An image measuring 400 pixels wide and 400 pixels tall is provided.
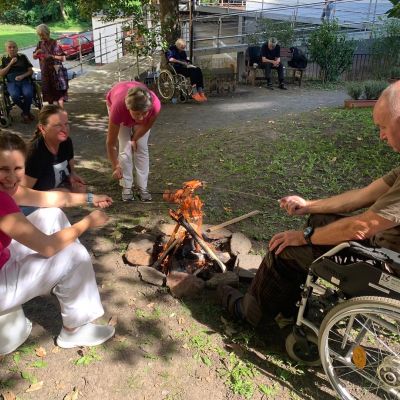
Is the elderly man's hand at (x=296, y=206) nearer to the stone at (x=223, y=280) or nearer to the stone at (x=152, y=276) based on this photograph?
the stone at (x=223, y=280)

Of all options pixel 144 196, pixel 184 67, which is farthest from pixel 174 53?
pixel 144 196

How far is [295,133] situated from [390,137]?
15.7 ft

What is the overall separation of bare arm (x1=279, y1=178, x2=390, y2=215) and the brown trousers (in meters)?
0.10

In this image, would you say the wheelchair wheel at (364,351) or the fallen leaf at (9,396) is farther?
the fallen leaf at (9,396)

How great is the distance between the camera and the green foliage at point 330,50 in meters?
12.7

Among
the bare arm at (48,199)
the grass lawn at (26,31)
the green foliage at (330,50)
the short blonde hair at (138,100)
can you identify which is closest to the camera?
the bare arm at (48,199)

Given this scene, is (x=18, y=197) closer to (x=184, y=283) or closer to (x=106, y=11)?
(x=184, y=283)

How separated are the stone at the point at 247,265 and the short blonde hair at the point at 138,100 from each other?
5.52 feet

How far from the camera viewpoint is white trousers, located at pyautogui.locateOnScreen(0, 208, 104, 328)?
214 centimetres

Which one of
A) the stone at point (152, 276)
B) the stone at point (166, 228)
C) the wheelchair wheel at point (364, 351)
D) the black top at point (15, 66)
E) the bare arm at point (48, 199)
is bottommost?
the stone at point (152, 276)

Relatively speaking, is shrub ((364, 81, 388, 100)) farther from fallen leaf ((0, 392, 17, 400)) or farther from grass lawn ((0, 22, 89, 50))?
grass lawn ((0, 22, 89, 50))

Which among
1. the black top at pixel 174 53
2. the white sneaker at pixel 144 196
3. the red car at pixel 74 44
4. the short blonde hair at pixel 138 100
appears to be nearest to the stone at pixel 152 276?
the white sneaker at pixel 144 196

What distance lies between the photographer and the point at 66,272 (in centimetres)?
230

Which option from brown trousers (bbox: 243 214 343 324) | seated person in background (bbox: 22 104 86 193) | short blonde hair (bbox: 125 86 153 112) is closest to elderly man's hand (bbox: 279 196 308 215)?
brown trousers (bbox: 243 214 343 324)
